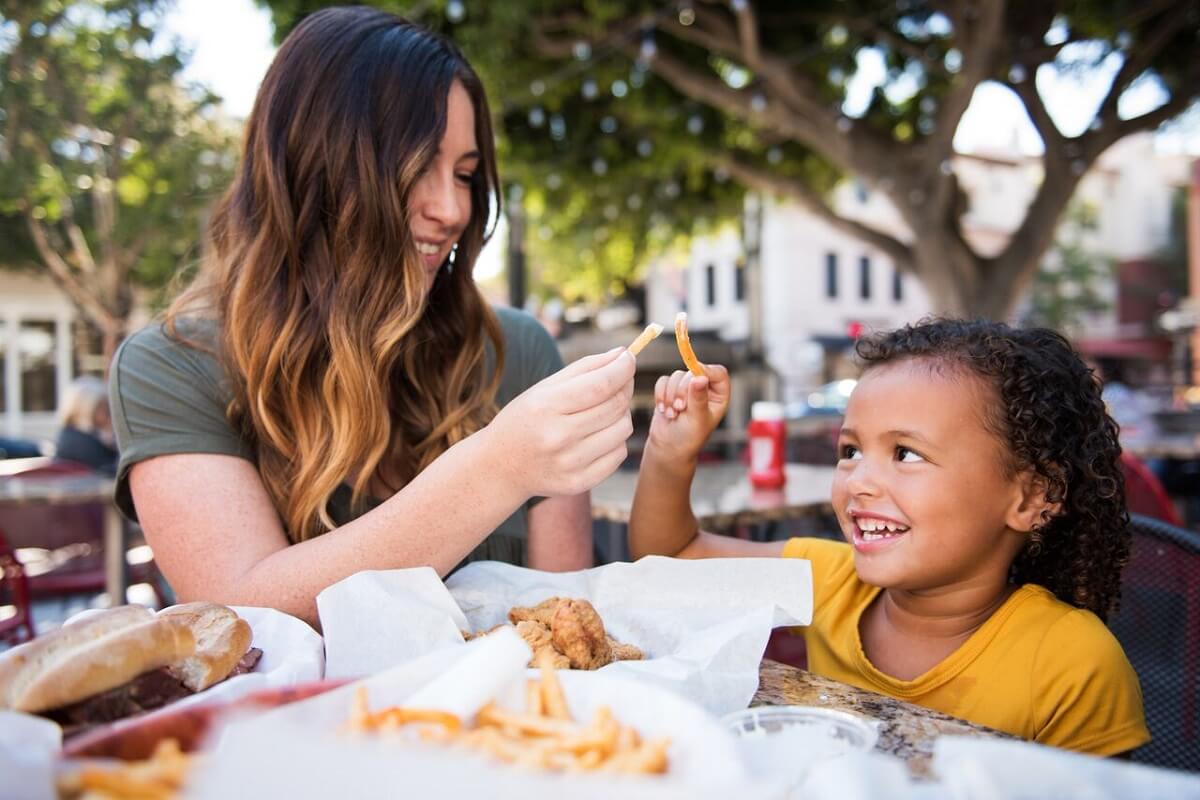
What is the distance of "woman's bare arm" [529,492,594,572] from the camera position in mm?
1949

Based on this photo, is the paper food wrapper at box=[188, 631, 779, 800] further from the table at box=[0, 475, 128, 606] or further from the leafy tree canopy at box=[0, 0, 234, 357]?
the leafy tree canopy at box=[0, 0, 234, 357]

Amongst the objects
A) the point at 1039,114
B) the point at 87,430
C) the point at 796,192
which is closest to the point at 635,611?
the point at 87,430

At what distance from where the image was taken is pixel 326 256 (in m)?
1.73

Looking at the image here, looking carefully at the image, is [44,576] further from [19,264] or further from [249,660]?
[19,264]

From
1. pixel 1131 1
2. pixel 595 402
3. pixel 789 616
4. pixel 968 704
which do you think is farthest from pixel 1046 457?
pixel 1131 1

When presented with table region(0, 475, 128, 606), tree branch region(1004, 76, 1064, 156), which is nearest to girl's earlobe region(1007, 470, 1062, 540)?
table region(0, 475, 128, 606)

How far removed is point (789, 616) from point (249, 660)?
0.68 metres

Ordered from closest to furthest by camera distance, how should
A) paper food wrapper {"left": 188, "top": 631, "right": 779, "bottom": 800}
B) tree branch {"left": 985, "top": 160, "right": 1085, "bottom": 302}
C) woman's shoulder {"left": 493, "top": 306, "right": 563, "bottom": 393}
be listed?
1. paper food wrapper {"left": 188, "top": 631, "right": 779, "bottom": 800}
2. woman's shoulder {"left": 493, "top": 306, "right": 563, "bottom": 393}
3. tree branch {"left": 985, "top": 160, "right": 1085, "bottom": 302}

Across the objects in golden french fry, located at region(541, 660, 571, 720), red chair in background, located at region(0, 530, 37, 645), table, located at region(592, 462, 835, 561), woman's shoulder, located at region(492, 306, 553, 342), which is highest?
woman's shoulder, located at region(492, 306, 553, 342)

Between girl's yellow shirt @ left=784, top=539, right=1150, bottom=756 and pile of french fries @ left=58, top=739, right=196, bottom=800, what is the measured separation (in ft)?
3.29

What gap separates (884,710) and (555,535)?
3.39ft

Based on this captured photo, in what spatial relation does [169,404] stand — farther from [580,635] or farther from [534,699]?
[534,699]

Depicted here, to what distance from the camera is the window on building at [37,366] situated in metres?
16.9

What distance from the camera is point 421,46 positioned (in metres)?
1.74
